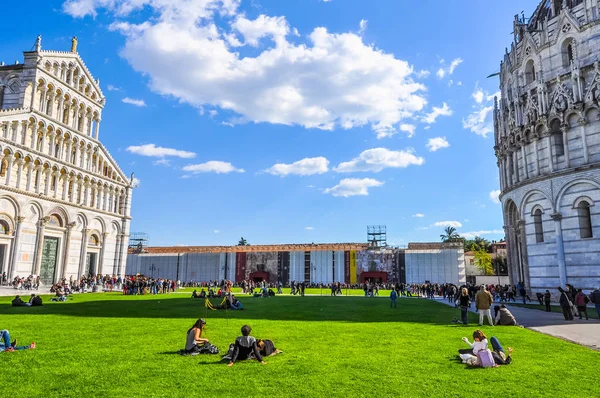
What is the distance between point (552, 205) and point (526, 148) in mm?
5771

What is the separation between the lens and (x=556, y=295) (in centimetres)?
3041

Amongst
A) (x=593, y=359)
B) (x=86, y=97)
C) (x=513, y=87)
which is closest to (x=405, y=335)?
(x=593, y=359)

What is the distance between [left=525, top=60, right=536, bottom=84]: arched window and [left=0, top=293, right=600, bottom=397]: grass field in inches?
1055

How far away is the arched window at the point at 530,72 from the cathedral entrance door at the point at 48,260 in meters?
47.2

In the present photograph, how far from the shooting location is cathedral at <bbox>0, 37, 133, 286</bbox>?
37469 mm

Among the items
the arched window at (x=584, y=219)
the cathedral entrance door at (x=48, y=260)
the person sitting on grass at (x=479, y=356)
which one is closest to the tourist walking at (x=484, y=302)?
the person sitting on grass at (x=479, y=356)

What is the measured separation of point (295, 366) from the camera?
9141 millimetres

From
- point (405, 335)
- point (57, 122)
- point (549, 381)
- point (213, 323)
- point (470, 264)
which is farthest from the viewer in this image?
A: point (470, 264)

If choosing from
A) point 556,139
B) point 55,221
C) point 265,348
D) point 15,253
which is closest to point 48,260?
point 55,221

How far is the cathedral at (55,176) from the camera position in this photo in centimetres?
3747

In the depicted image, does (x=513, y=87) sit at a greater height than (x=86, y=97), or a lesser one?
lesser

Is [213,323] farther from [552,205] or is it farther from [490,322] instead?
[552,205]

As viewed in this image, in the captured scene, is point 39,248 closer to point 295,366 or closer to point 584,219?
point 295,366

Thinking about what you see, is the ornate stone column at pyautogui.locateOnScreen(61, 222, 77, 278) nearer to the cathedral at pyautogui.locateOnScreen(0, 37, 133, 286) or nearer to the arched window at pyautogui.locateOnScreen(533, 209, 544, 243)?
the cathedral at pyautogui.locateOnScreen(0, 37, 133, 286)
